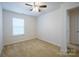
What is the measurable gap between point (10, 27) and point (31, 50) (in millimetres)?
659

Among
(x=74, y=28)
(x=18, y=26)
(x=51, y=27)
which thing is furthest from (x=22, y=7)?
(x=74, y=28)

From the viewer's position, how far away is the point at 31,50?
1.96 meters

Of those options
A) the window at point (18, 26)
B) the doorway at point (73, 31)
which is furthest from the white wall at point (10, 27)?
the doorway at point (73, 31)

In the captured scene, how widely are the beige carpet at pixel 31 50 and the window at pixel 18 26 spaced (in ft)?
0.78

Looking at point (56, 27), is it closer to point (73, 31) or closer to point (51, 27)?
point (51, 27)

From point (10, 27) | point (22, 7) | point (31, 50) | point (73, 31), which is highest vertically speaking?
point (22, 7)

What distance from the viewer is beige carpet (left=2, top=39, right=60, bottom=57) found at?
194 centimetres

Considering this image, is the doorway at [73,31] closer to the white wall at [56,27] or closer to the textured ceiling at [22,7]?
the white wall at [56,27]

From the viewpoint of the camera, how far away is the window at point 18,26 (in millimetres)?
1948

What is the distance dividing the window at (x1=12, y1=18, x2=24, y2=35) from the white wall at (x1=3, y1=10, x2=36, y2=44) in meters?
0.07

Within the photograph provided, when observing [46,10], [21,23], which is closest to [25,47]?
[21,23]

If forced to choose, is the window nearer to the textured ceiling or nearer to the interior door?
the textured ceiling

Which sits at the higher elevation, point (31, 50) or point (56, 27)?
point (56, 27)

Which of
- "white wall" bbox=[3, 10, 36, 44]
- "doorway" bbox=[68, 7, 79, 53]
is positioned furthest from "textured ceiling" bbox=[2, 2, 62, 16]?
"doorway" bbox=[68, 7, 79, 53]
